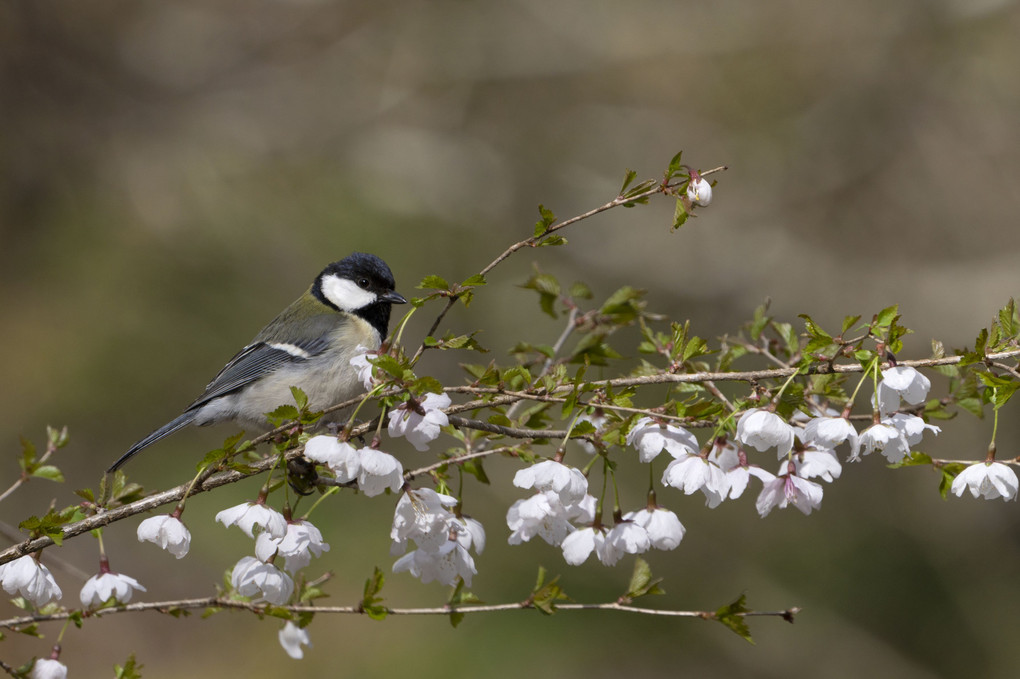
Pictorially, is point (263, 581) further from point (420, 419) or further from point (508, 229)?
point (508, 229)

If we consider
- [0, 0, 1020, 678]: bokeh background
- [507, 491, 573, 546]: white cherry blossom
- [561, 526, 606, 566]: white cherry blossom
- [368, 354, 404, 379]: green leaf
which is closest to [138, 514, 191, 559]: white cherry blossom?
[368, 354, 404, 379]: green leaf

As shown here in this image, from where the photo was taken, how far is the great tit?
307cm

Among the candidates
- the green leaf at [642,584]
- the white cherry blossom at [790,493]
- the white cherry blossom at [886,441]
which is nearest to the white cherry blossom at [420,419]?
the green leaf at [642,584]

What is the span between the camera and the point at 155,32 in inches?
310

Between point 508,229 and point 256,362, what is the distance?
4357 mm

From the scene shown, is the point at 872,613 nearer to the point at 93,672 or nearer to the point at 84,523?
the point at 93,672

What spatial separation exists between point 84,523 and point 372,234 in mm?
5379

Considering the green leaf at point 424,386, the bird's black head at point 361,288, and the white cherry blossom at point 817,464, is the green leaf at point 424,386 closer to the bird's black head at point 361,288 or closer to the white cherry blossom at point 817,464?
the white cherry blossom at point 817,464

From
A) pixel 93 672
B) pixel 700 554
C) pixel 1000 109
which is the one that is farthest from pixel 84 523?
pixel 1000 109

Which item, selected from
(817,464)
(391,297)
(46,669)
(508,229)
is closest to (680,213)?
(817,464)

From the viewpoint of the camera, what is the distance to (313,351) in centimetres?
325

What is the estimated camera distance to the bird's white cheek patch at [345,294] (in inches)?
133

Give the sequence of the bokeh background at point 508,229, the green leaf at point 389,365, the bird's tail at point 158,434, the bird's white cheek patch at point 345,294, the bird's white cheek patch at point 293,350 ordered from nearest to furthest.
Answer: the green leaf at point 389,365 < the bird's tail at point 158,434 < the bird's white cheek patch at point 293,350 < the bird's white cheek patch at point 345,294 < the bokeh background at point 508,229

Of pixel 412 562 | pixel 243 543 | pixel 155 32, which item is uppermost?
pixel 155 32
